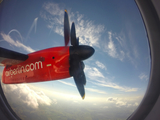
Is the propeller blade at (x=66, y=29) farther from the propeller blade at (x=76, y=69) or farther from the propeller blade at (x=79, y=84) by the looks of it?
the propeller blade at (x=79, y=84)

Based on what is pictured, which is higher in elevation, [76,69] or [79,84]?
[76,69]

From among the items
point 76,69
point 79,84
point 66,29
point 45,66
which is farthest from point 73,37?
point 79,84

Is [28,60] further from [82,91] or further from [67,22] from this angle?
[82,91]

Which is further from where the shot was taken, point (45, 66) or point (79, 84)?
point (79, 84)

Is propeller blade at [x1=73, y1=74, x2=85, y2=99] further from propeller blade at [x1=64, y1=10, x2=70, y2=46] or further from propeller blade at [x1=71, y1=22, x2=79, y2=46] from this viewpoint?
propeller blade at [x1=64, y1=10, x2=70, y2=46]

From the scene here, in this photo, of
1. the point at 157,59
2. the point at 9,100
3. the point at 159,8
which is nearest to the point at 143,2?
the point at 159,8

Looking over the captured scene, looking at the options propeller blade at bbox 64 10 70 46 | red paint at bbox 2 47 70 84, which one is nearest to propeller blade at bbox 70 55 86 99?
red paint at bbox 2 47 70 84

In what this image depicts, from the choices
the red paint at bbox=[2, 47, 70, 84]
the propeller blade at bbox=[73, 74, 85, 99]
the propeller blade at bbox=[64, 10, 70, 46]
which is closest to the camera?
the propeller blade at bbox=[64, 10, 70, 46]

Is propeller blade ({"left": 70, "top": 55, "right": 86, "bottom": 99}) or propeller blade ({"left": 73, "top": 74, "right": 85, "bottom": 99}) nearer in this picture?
propeller blade ({"left": 70, "top": 55, "right": 86, "bottom": 99})

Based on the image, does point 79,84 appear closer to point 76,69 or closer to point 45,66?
point 76,69

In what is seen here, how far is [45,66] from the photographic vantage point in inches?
62.7

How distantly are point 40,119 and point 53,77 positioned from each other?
1.19 m

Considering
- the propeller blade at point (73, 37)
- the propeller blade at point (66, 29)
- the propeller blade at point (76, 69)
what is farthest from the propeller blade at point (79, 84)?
the propeller blade at point (66, 29)

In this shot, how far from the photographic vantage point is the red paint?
1.59 metres
